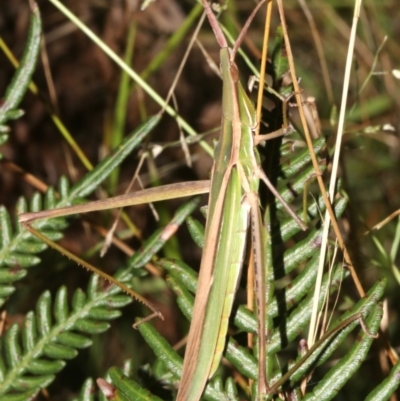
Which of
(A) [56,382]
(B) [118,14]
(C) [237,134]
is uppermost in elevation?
(B) [118,14]

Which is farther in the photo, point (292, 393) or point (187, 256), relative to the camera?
point (187, 256)

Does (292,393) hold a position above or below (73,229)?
above

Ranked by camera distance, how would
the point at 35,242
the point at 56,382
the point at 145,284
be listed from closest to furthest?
the point at 35,242 < the point at 56,382 < the point at 145,284

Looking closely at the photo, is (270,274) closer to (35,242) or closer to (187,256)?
(35,242)

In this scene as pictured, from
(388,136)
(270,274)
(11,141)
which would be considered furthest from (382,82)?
(270,274)

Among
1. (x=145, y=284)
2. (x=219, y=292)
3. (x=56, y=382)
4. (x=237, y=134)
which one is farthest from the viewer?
(x=145, y=284)

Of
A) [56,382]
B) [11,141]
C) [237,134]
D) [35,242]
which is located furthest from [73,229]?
[237,134]
